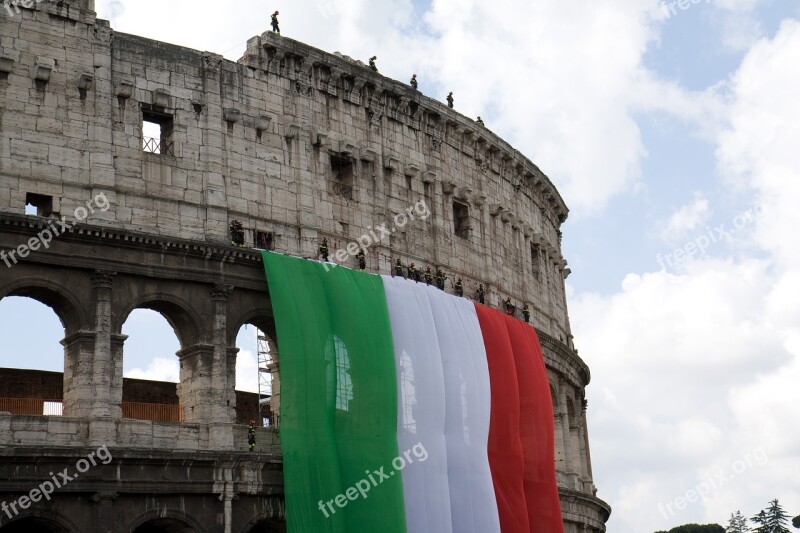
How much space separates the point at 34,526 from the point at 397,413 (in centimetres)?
908

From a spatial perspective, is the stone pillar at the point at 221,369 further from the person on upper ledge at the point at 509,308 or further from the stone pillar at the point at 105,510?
the person on upper ledge at the point at 509,308

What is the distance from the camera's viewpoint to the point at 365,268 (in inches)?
1340

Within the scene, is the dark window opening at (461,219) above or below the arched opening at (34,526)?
above

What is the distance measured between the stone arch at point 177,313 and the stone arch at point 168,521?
4209 mm

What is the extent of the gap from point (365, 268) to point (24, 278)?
9.85 metres

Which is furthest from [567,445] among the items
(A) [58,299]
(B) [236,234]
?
(A) [58,299]

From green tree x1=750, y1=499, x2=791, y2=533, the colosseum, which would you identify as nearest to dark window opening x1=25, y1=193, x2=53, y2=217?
the colosseum

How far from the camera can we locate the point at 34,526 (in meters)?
27.5

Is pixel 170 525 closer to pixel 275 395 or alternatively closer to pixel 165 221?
pixel 275 395

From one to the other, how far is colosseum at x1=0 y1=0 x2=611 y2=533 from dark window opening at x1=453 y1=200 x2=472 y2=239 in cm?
273

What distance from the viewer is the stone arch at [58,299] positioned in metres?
27.5

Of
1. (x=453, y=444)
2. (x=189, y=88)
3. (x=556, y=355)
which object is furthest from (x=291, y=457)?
(x=556, y=355)

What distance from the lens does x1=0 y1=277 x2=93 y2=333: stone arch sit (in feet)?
90.4

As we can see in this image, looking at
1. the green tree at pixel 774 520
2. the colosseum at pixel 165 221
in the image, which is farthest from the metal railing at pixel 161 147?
the green tree at pixel 774 520
